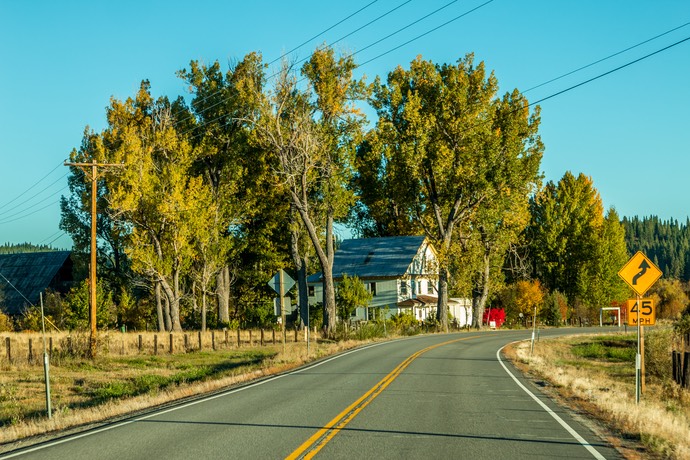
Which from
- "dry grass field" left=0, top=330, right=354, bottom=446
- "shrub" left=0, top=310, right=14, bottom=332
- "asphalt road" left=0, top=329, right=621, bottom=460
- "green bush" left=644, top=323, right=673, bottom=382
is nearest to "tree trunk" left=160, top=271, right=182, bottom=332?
"dry grass field" left=0, top=330, right=354, bottom=446

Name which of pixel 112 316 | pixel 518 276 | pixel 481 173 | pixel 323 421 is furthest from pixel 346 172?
pixel 518 276

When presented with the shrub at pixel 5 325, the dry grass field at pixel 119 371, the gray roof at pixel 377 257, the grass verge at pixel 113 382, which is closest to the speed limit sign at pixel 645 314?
the grass verge at pixel 113 382

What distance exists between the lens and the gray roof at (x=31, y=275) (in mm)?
75438

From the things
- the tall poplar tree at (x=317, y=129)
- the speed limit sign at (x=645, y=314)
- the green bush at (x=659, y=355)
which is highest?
the tall poplar tree at (x=317, y=129)

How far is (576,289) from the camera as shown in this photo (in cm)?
7975

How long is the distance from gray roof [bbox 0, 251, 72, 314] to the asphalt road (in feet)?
202

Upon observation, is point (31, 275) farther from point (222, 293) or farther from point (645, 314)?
point (645, 314)

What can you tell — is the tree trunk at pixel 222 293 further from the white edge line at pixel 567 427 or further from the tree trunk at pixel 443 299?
the white edge line at pixel 567 427

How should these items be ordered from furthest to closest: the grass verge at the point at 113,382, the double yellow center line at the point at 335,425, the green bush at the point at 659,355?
the green bush at the point at 659,355, the grass verge at the point at 113,382, the double yellow center line at the point at 335,425

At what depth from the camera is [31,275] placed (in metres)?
77.6

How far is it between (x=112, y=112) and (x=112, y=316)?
16790 millimetres

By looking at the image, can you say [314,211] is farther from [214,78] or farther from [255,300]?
[255,300]

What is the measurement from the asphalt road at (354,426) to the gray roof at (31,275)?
6152 cm

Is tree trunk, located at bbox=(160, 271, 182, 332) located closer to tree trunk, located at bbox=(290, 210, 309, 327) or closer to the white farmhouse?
tree trunk, located at bbox=(290, 210, 309, 327)
